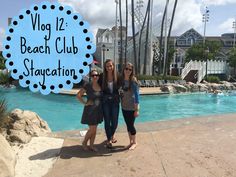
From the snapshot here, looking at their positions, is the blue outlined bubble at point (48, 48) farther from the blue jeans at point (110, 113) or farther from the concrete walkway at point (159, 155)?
the concrete walkway at point (159, 155)

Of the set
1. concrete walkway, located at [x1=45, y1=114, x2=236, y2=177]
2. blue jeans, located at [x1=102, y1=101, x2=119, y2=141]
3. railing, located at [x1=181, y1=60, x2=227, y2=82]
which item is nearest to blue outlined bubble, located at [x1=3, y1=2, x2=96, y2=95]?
blue jeans, located at [x1=102, y1=101, x2=119, y2=141]

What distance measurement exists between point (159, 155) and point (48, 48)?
2.27m

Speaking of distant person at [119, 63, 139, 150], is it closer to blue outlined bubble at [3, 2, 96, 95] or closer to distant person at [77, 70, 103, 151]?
distant person at [77, 70, 103, 151]

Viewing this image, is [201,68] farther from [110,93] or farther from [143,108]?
[110,93]

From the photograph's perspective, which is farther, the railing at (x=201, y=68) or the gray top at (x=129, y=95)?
the railing at (x=201, y=68)

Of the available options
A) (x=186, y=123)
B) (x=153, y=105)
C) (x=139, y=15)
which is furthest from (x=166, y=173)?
(x=139, y=15)

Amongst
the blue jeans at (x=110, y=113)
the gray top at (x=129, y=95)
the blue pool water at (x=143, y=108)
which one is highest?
the gray top at (x=129, y=95)

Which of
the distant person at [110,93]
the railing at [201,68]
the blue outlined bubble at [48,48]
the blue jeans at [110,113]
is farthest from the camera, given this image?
the railing at [201,68]

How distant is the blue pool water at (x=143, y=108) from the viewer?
13.8 m

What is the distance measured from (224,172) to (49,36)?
299 cm

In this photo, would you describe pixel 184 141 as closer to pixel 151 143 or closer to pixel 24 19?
pixel 151 143

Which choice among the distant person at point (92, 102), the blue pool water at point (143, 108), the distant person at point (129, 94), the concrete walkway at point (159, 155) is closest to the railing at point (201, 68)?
the blue pool water at point (143, 108)

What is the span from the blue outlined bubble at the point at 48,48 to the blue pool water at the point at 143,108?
7489 mm

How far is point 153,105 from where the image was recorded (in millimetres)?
17453
